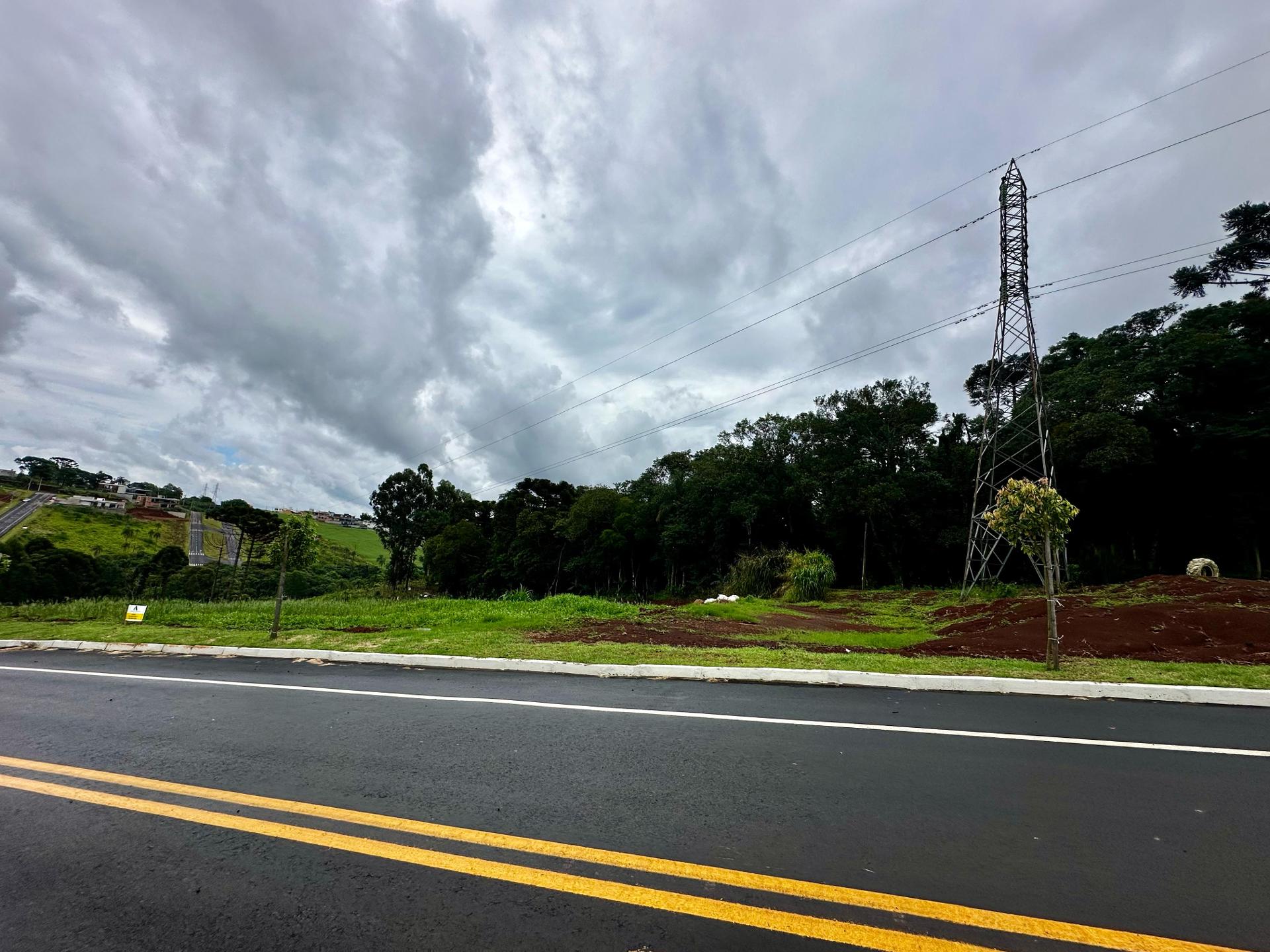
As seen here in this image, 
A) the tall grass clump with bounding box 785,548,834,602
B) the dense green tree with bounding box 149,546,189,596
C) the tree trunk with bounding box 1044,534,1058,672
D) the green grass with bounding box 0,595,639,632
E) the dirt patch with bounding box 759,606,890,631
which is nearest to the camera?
the tree trunk with bounding box 1044,534,1058,672

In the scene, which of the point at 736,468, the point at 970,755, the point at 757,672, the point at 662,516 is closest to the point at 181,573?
the point at 662,516

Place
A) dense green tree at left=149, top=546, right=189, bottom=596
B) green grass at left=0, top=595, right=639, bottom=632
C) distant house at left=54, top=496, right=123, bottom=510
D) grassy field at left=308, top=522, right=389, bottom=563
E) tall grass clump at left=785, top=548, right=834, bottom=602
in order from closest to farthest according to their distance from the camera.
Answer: green grass at left=0, top=595, right=639, bottom=632 → tall grass clump at left=785, top=548, right=834, bottom=602 → dense green tree at left=149, top=546, right=189, bottom=596 → distant house at left=54, top=496, right=123, bottom=510 → grassy field at left=308, top=522, right=389, bottom=563

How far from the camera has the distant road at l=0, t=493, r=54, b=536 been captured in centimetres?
5919

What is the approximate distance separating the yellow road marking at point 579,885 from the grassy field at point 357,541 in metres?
77.8

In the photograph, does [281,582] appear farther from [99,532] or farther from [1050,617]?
[99,532]

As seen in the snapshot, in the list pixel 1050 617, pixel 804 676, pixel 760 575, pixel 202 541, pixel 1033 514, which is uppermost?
pixel 202 541

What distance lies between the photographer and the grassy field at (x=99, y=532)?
5284 centimetres

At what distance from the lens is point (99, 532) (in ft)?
200

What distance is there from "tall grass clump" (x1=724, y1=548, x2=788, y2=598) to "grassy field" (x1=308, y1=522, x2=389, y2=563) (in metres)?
57.8

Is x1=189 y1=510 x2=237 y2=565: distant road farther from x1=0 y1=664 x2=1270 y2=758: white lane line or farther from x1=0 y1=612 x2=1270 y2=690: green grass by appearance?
x1=0 y1=664 x2=1270 y2=758: white lane line

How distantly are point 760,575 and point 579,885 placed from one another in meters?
28.9

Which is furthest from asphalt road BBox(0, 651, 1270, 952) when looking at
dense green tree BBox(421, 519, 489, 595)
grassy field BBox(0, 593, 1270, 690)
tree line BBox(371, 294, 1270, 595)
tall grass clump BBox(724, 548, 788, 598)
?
dense green tree BBox(421, 519, 489, 595)

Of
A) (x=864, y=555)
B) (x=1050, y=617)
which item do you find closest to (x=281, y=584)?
(x=1050, y=617)

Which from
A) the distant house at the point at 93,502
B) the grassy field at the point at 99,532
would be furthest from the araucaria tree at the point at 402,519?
the distant house at the point at 93,502
